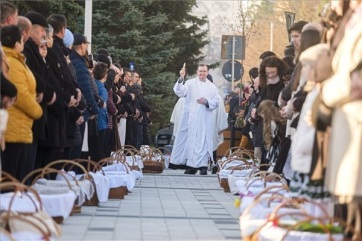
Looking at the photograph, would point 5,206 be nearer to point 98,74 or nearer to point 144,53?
point 98,74

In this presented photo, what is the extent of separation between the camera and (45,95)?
49.9ft

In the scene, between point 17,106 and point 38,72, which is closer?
point 17,106

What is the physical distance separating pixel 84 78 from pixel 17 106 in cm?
549

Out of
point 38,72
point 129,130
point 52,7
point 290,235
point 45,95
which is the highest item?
point 52,7

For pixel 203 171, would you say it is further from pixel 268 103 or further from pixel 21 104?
pixel 21 104

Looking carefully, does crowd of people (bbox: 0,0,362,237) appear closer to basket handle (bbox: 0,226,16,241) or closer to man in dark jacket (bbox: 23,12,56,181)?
man in dark jacket (bbox: 23,12,56,181)

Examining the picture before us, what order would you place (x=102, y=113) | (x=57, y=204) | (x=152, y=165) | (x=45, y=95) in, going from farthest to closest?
(x=152, y=165)
(x=102, y=113)
(x=45, y=95)
(x=57, y=204)

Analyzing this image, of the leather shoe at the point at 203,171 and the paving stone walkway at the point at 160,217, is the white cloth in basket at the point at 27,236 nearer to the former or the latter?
the paving stone walkway at the point at 160,217

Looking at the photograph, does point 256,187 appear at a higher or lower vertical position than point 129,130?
lower

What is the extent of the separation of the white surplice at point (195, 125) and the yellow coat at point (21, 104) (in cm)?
1506

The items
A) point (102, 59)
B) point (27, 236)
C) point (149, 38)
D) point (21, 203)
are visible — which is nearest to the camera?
point (27, 236)

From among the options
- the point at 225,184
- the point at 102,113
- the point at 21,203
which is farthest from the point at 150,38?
the point at 21,203

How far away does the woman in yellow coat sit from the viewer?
13562 mm

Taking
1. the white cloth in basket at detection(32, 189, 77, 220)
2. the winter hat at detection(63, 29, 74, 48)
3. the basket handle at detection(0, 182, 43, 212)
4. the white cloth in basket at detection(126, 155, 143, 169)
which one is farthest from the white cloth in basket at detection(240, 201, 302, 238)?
the white cloth in basket at detection(126, 155, 143, 169)
